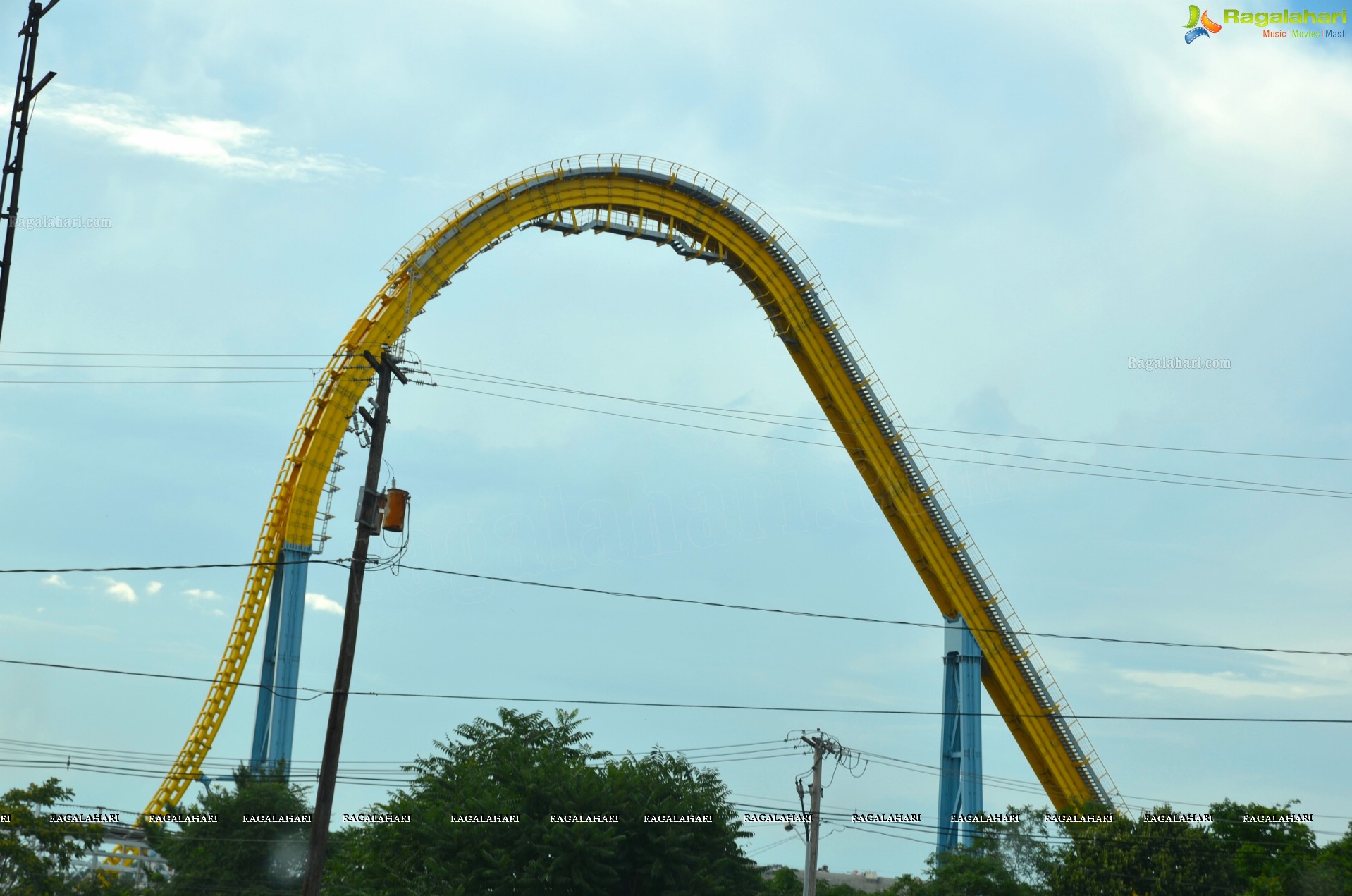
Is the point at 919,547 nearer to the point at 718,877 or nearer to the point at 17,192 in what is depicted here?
the point at 718,877

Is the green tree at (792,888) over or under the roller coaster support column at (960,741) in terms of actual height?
under

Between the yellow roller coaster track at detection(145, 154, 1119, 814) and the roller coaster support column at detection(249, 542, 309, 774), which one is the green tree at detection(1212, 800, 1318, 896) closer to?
the yellow roller coaster track at detection(145, 154, 1119, 814)

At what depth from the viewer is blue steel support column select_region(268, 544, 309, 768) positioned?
33344mm

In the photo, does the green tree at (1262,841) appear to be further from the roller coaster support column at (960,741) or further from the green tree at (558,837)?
the green tree at (558,837)

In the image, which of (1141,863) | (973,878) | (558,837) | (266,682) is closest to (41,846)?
(266,682)

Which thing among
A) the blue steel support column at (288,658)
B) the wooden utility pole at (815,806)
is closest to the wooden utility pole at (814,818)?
the wooden utility pole at (815,806)

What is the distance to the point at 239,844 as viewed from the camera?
35719 millimetres

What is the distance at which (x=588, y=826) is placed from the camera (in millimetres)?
28156

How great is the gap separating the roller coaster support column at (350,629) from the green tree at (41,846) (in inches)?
526

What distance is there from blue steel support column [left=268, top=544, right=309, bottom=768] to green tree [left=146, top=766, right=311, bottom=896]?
164 centimetres

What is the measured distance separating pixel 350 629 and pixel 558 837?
1134cm

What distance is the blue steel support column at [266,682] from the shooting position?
33.5m

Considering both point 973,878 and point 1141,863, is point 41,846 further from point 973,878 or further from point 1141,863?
point 1141,863

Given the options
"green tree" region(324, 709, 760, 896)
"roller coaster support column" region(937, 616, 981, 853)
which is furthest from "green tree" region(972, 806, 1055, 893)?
"green tree" region(324, 709, 760, 896)
